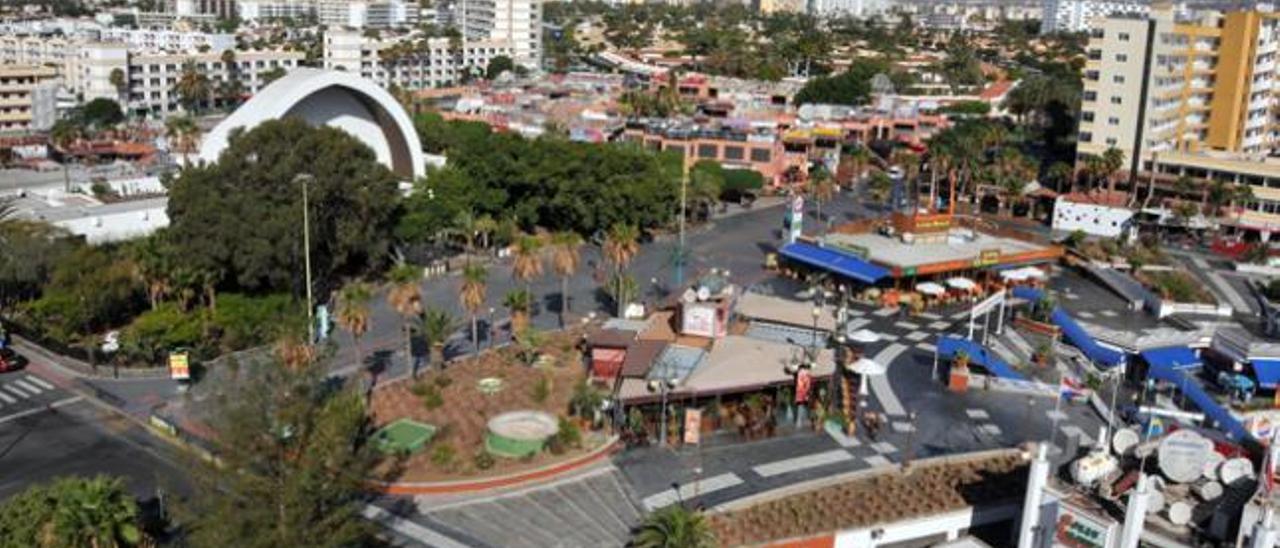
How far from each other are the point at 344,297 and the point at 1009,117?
118201mm

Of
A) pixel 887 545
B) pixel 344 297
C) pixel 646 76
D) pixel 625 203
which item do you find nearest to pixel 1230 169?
pixel 625 203

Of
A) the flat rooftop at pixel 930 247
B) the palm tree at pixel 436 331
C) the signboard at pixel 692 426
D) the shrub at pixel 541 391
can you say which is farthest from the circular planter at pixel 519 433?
the flat rooftop at pixel 930 247

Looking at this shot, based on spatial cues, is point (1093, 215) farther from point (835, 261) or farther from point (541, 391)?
point (541, 391)

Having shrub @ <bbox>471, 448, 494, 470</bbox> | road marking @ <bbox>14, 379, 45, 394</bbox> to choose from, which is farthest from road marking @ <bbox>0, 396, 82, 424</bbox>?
shrub @ <bbox>471, 448, 494, 470</bbox>

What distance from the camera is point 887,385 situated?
48.5m

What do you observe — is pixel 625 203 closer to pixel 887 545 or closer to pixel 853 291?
pixel 853 291

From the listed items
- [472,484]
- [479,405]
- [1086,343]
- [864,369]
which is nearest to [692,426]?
[864,369]

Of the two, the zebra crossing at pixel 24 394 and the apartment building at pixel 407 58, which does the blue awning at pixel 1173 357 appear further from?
the apartment building at pixel 407 58

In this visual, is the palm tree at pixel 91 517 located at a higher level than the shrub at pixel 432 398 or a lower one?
higher

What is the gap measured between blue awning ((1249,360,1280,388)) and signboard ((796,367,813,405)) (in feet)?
72.3

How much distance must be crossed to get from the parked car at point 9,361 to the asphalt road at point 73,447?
2.90m

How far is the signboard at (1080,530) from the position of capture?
98.7ft

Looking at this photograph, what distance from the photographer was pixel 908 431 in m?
43.0

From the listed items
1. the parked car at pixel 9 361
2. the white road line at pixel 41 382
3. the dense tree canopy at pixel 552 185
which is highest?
the dense tree canopy at pixel 552 185
